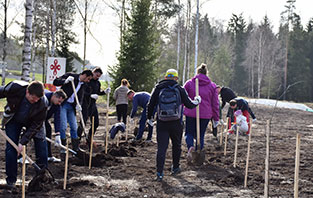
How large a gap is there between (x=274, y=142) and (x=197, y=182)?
17.6 ft

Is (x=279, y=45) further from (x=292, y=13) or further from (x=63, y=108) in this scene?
(x=63, y=108)

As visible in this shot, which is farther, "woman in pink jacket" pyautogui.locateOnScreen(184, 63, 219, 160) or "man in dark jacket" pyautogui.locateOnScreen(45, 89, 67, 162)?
"woman in pink jacket" pyautogui.locateOnScreen(184, 63, 219, 160)

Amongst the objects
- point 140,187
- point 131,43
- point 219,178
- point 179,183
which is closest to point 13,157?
point 140,187

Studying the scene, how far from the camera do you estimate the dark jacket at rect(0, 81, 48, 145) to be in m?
4.73

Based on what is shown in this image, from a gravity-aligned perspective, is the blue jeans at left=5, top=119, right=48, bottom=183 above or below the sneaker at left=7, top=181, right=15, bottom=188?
above

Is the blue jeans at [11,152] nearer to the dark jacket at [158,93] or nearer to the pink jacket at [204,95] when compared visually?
the dark jacket at [158,93]

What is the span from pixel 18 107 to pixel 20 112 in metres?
0.07

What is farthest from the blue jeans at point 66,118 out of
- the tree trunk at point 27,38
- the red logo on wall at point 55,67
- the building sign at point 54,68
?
the red logo on wall at point 55,67

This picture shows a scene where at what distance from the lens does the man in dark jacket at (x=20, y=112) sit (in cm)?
466

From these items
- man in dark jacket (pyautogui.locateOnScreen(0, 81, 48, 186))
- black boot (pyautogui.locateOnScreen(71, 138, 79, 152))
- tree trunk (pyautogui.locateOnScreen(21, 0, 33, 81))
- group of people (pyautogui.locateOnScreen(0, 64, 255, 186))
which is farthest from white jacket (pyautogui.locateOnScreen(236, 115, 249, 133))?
tree trunk (pyautogui.locateOnScreen(21, 0, 33, 81))

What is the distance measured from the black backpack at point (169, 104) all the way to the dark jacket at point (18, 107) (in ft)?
6.02

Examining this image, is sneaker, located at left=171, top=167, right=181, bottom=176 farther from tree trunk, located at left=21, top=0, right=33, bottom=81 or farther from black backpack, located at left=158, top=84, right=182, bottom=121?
tree trunk, located at left=21, top=0, right=33, bottom=81

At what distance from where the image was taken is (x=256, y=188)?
18.0 feet

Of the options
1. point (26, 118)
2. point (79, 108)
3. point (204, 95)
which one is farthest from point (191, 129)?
point (26, 118)
